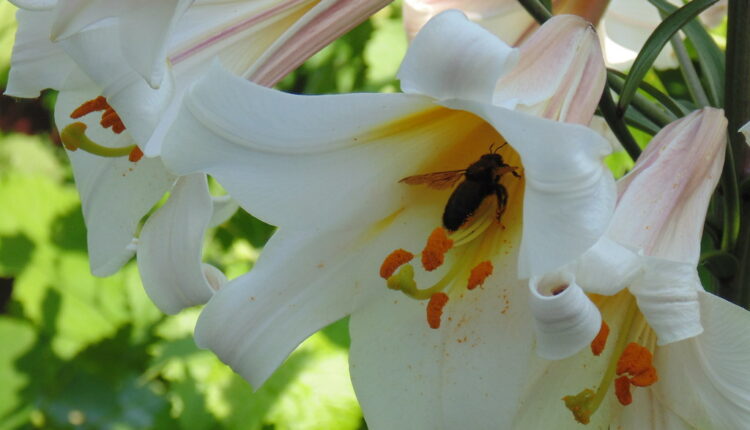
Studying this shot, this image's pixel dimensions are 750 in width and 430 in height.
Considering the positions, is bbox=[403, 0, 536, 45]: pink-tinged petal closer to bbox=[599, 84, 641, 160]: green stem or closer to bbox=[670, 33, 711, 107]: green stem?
bbox=[670, 33, 711, 107]: green stem

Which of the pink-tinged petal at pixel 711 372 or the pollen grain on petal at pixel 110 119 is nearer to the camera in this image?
the pink-tinged petal at pixel 711 372

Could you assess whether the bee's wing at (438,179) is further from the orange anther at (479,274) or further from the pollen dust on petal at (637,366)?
the pollen dust on petal at (637,366)

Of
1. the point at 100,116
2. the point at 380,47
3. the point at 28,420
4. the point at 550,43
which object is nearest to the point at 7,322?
the point at 28,420

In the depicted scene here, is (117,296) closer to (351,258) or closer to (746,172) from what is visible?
(351,258)

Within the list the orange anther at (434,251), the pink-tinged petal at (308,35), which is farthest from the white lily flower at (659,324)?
the pink-tinged petal at (308,35)

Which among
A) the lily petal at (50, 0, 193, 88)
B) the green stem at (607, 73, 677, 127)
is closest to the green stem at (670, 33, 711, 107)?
the green stem at (607, 73, 677, 127)
